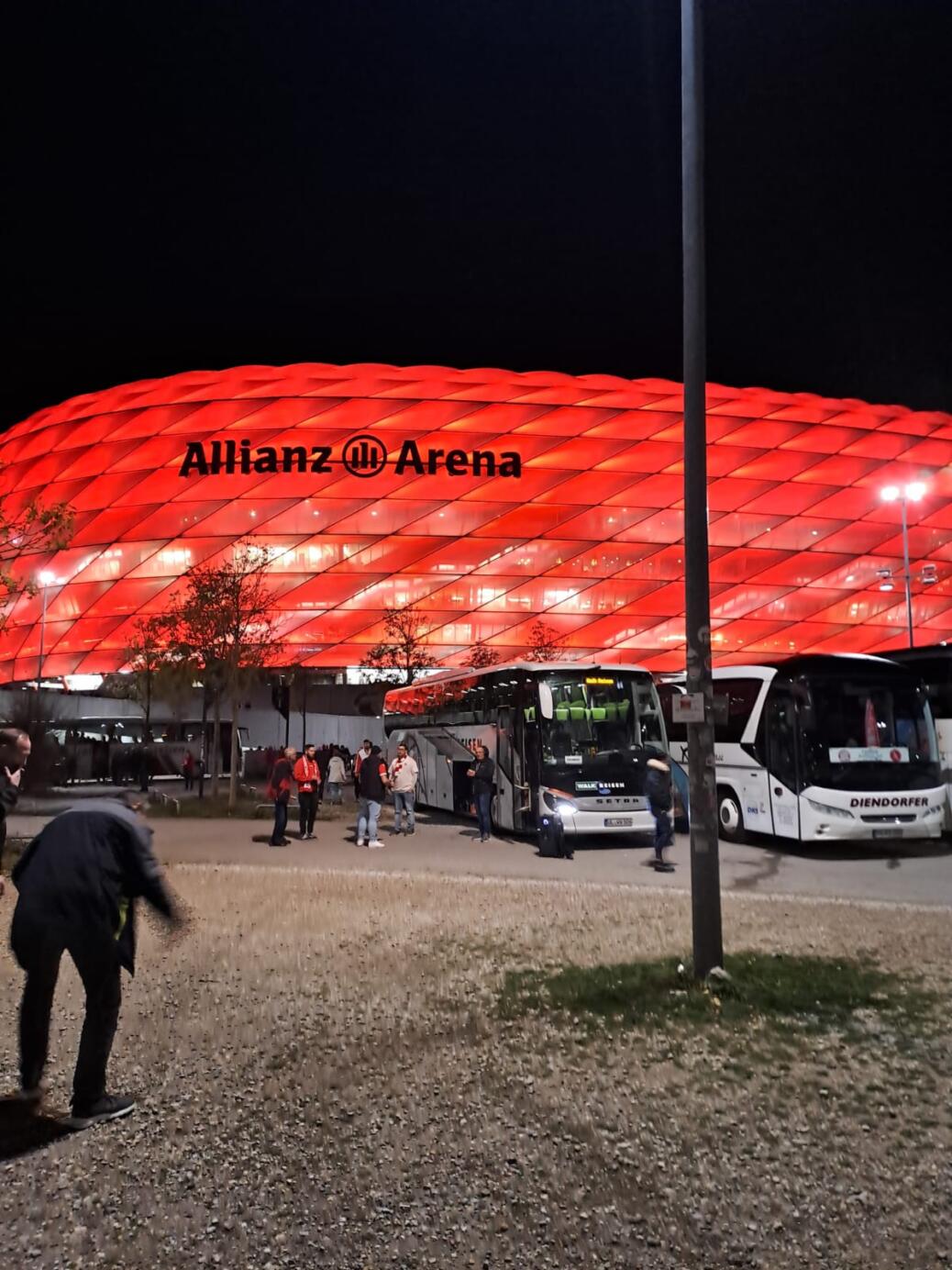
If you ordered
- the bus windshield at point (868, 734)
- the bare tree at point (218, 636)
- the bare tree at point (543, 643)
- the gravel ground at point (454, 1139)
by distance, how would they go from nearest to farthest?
the gravel ground at point (454, 1139) → the bus windshield at point (868, 734) → the bare tree at point (218, 636) → the bare tree at point (543, 643)

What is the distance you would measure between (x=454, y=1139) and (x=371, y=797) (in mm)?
12042

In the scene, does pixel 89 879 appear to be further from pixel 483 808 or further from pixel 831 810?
pixel 483 808

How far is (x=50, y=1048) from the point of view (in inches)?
219

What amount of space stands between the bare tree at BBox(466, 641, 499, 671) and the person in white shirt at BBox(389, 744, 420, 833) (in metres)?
23.1

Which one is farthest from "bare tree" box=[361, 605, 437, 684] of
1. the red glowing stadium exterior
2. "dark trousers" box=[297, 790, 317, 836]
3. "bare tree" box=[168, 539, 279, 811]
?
"dark trousers" box=[297, 790, 317, 836]

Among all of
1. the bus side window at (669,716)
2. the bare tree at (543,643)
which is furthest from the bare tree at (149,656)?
the bare tree at (543,643)

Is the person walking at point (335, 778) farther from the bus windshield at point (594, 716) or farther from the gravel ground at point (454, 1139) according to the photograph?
the gravel ground at point (454, 1139)

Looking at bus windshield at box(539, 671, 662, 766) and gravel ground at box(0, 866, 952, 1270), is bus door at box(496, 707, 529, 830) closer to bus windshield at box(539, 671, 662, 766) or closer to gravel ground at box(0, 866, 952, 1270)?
bus windshield at box(539, 671, 662, 766)

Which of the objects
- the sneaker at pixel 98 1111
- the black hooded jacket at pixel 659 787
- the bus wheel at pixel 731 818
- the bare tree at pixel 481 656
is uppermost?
the bare tree at pixel 481 656

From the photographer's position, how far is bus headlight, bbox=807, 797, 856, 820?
14.9m

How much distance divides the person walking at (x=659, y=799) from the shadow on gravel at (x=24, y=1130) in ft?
35.1

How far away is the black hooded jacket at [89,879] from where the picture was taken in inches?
173

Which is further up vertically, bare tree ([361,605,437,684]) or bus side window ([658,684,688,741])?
bare tree ([361,605,437,684])

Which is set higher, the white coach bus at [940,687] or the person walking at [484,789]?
the white coach bus at [940,687]
